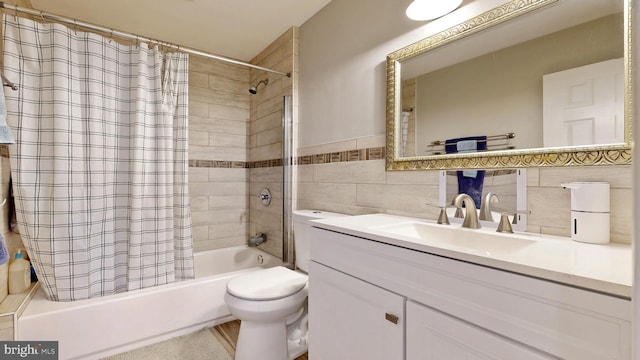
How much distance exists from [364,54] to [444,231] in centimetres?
115

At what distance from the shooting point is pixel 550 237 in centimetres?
98

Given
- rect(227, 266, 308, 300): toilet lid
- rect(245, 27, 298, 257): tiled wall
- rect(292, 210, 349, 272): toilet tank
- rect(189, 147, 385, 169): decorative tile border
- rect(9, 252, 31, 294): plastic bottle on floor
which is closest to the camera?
rect(227, 266, 308, 300): toilet lid

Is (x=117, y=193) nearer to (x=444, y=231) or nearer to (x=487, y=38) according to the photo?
(x=444, y=231)

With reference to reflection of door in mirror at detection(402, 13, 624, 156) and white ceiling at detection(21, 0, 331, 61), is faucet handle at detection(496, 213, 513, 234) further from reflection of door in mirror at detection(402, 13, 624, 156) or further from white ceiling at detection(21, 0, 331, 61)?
white ceiling at detection(21, 0, 331, 61)

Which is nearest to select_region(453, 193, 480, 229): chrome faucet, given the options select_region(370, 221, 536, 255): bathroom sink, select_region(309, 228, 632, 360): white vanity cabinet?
select_region(370, 221, 536, 255): bathroom sink

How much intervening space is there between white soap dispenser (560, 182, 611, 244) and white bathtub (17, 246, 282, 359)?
6.19ft

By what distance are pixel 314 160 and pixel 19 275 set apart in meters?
1.86

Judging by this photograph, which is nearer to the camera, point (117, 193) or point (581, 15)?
point (581, 15)

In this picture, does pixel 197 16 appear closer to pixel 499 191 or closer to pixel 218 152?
pixel 218 152

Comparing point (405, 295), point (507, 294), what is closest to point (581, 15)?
point (507, 294)

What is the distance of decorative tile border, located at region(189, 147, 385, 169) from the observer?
1.66 metres

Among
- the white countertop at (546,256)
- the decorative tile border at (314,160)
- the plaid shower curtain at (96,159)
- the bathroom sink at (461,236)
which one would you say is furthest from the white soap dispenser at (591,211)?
the plaid shower curtain at (96,159)

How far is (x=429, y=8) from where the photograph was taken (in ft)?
4.36

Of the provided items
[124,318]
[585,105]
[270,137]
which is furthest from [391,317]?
[270,137]
